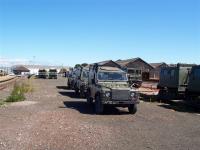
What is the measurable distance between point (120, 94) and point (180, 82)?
7500mm

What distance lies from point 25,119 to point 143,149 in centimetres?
646

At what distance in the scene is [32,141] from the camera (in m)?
10.6

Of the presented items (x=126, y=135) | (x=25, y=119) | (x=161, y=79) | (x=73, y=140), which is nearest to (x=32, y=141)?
(x=73, y=140)

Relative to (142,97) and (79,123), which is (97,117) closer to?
(79,123)

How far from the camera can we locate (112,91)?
1716cm

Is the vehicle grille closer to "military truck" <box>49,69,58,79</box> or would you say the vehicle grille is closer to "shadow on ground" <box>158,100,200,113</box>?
"shadow on ground" <box>158,100,200,113</box>

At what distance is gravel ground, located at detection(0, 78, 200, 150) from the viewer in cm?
1032

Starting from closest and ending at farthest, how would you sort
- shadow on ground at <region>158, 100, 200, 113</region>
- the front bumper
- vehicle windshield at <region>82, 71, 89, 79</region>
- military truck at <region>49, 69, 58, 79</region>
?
the front bumper, shadow on ground at <region>158, 100, 200, 113</region>, vehicle windshield at <region>82, 71, 89, 79</region>, military truck at <region>49, 69, 58, 79</region>

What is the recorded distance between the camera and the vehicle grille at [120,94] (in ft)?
56.2

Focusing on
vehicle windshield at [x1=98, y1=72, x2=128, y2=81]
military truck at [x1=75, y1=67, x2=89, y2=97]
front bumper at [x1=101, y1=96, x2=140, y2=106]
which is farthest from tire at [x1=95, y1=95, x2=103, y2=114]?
military truck at [x1=75, y1=67, x2=89, y2=97]

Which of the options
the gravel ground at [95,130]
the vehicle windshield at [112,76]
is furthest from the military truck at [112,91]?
the gravel ground at [95,130]

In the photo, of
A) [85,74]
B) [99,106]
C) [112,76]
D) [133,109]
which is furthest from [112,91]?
[85,74]

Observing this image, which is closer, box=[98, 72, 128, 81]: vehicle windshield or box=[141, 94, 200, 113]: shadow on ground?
box=[98, 72, 128, 81]: vehicle windshield

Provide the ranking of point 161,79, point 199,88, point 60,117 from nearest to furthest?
1. point 60,117
2. point 199,88
3. point 161,79
